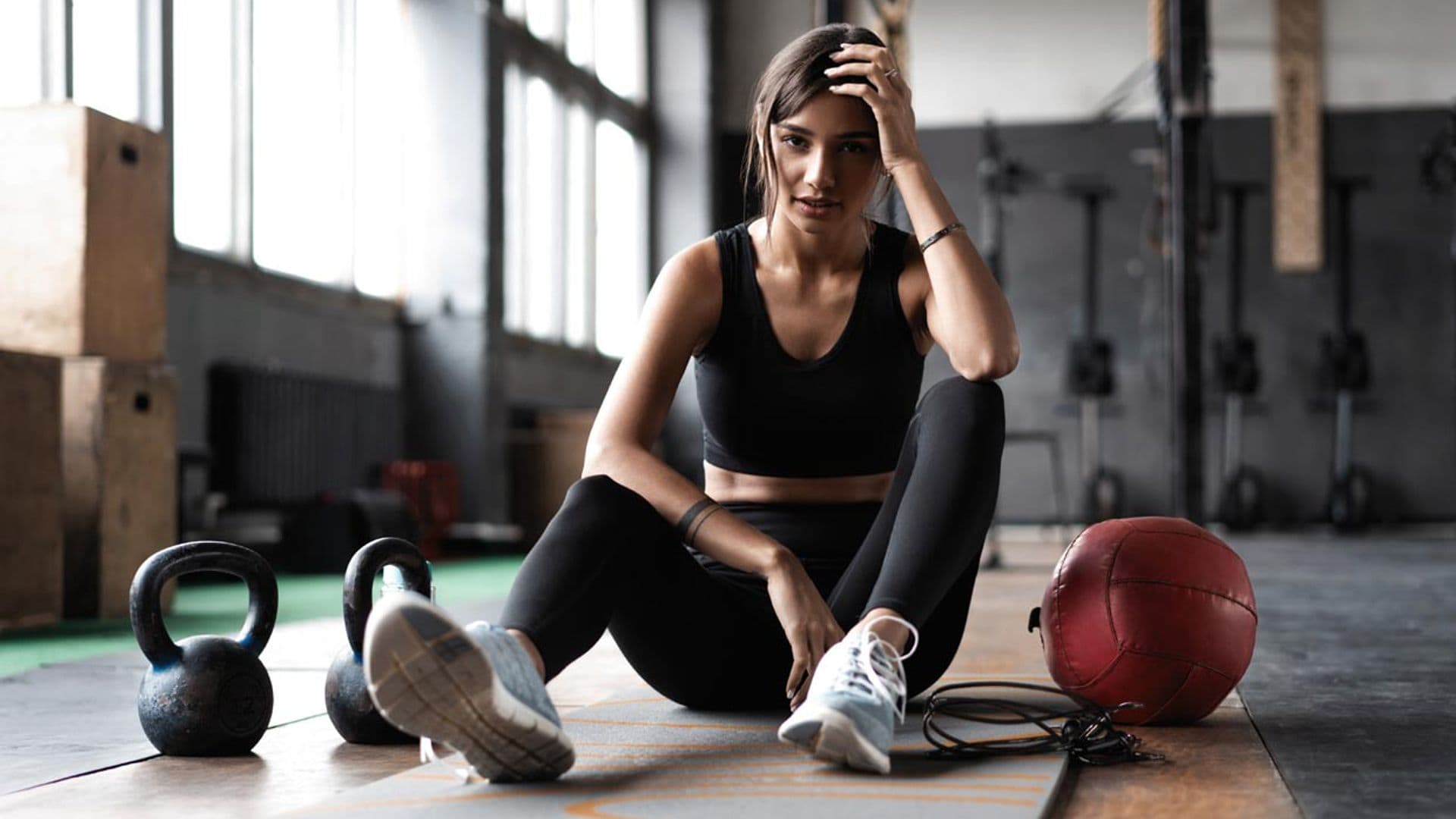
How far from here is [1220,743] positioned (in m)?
1.92

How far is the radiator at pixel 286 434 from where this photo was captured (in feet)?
19.7

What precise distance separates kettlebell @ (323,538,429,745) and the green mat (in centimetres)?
124

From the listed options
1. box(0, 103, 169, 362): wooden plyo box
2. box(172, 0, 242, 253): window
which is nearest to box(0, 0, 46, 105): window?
box(172, 0, 242, 253): window

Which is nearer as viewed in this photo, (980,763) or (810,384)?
(980,763)

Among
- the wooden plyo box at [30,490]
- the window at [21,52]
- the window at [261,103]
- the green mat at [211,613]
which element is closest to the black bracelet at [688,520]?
the green mat at [211,613]

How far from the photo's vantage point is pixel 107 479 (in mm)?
3998

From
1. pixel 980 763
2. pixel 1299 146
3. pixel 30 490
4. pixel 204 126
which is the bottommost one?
pixel 980 763

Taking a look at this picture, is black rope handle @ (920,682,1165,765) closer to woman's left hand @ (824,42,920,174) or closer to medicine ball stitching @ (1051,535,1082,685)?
medicine ball stitching @ (1051,535,1082,685)

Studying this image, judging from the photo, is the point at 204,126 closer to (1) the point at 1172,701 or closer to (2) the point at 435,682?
(1) the point at 1172,701

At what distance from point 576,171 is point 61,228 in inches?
244

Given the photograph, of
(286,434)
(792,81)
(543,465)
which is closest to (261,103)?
(286,434)

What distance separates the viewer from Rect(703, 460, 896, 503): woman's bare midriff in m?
2.09

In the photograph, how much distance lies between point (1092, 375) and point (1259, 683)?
22.0ft

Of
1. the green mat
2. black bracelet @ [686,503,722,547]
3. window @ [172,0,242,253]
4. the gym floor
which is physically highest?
window @ [172,0,242,253]
